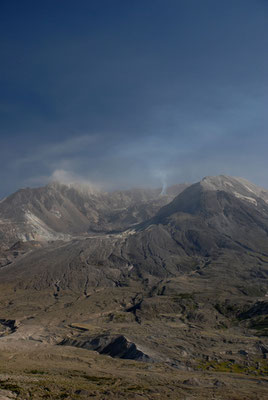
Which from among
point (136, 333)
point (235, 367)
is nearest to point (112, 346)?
point (136, 333)

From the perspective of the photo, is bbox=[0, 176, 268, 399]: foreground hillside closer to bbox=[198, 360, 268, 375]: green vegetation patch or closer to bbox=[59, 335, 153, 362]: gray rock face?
bbox=[198, 360, 268, 375]: green vegetation patch

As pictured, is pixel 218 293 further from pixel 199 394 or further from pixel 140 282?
pixel 199 394

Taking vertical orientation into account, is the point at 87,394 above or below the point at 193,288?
above

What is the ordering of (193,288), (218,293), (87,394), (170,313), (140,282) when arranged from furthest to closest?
(140,282)
(193,288)
(218,293)
(170,313)
(87,394)

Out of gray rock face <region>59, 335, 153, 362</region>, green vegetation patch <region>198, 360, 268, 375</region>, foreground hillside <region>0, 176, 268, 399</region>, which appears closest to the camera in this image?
foreground hillside <region>0, 176, 268, 399</region>

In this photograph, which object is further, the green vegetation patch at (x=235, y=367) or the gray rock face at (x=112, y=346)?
the gray rock face at (x=112, y=346)

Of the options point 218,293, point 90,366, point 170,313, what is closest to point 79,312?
point 170,313

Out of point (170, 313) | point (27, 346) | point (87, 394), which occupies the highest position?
point (87, 394)

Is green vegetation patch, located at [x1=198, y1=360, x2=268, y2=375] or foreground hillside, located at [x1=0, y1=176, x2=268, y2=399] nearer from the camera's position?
foreground hillside, located at [x1=0, y1=176, x2=268, y2=399]

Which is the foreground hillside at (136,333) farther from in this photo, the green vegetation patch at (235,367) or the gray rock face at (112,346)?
the gray rock face at (112,346)

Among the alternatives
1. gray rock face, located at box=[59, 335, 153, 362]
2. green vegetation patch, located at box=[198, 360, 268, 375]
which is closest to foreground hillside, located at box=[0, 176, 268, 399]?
green vegetation patch, located at box=[198, 360, 268, 375]

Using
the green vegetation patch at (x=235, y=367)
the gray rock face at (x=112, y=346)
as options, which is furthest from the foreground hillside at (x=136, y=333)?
the gray rock face at (x=112, y=346)
